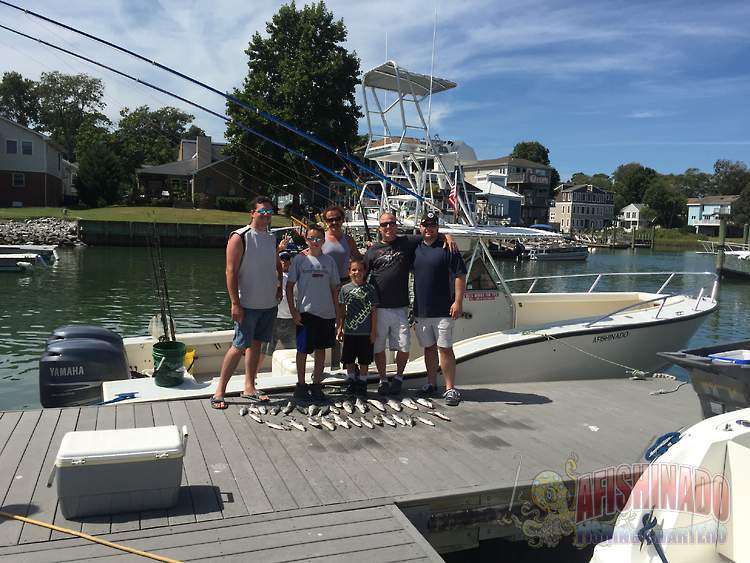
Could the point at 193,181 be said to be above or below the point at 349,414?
above

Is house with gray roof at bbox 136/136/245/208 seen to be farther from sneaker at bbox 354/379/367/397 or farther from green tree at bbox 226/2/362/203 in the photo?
sneaker at bbox 354/379/367/397

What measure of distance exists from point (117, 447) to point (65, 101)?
3167 inches

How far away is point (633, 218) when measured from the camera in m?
97.0

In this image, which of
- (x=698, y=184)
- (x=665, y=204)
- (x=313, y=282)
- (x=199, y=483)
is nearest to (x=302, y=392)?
(x=313, y=282)

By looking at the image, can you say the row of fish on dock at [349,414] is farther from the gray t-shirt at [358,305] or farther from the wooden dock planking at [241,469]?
the gray t-shirt at [358,305]

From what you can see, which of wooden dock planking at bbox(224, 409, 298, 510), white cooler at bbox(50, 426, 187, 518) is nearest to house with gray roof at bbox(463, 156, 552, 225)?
wooden dock planking at bbox(224, 409, 298, 510)

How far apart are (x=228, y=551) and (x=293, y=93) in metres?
41.5

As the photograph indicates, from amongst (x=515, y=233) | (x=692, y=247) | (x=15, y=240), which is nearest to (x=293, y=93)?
(x=15, y=240)

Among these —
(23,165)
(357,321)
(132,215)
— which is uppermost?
(23,165)

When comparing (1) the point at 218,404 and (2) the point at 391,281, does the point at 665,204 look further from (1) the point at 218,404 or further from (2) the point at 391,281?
(1) the point at 218,404

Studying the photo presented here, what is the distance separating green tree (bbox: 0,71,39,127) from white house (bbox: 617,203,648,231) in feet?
279

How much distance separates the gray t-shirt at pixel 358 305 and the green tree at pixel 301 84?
35.4 metres

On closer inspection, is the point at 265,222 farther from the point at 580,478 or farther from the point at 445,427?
the point at 580,478

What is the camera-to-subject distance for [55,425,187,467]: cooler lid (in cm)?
318
